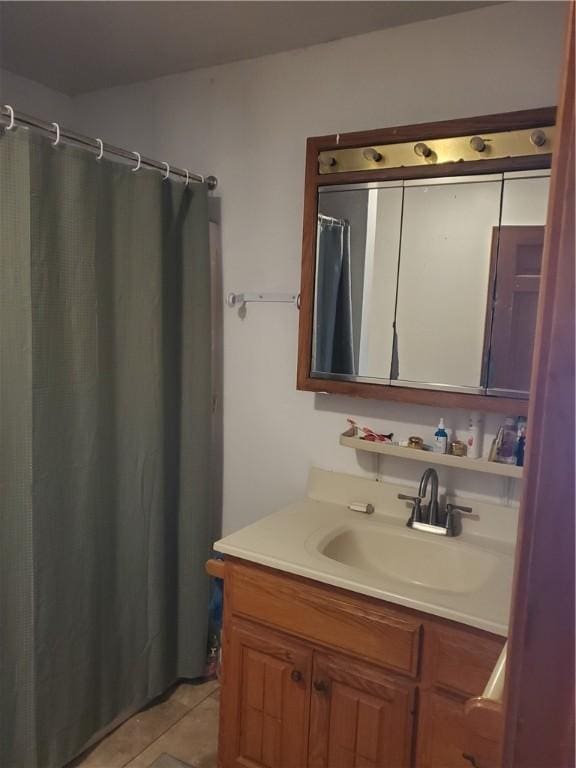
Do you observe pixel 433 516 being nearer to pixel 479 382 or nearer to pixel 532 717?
pixel 479 382

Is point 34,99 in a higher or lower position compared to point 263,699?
higher

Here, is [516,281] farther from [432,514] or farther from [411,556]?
[411,556]

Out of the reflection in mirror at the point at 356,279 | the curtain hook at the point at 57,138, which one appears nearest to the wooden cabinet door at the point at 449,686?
the reflection in mirror at the point at 356,279

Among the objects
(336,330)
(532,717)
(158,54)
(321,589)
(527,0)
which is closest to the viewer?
(532,717)

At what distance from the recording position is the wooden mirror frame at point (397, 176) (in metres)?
1.57

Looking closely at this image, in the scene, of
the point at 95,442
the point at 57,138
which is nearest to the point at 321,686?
the point at 95,442

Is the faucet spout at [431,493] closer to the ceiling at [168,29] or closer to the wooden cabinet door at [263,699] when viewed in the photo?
the wooden cabinet door at [263,699]

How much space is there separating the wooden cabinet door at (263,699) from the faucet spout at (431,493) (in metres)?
0.53

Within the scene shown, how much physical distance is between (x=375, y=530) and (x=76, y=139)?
143 cm

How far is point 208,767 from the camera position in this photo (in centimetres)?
183

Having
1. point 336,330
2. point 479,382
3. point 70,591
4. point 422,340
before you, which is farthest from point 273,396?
point 70,591

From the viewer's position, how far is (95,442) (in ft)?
5.81

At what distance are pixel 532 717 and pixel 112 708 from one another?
6.01 feet

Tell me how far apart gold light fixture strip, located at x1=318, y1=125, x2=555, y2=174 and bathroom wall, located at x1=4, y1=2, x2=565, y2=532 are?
0.49 ft
